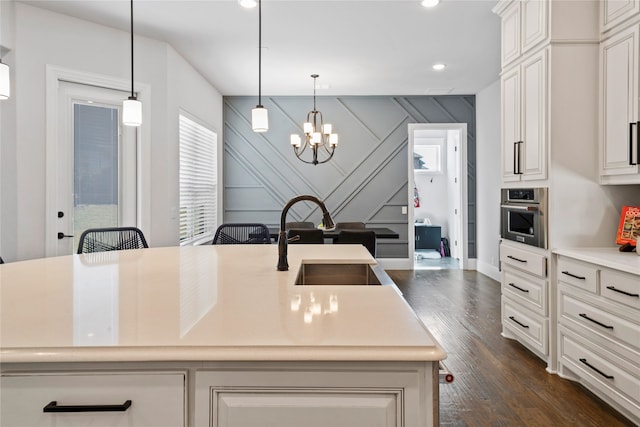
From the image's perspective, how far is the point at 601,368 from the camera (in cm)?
218

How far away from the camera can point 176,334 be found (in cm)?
89

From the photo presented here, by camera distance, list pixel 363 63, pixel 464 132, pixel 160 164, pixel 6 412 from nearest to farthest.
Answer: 1. pixel 6 412
2. pixel 160 164
3. pixel 363 63
4. pixel 464 132

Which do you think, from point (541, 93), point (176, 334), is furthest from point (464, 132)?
point (176, 334)

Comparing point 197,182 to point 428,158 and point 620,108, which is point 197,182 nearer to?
point 620,108

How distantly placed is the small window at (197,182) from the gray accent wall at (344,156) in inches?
16.6

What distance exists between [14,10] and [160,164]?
1646mm

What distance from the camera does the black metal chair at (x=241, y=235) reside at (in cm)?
306

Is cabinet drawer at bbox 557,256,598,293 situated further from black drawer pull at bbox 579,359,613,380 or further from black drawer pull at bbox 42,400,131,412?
black drawer pull at bbox 42,400,131,412

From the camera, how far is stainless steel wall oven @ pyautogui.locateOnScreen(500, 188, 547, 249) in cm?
268

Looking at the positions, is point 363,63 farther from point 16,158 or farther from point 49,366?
point 49,366

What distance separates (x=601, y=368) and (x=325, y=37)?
352 cm

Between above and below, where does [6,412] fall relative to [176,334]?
below

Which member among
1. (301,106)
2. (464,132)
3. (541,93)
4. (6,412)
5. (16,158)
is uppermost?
(301,106)

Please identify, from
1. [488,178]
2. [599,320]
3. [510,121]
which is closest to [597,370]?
[599,320]
